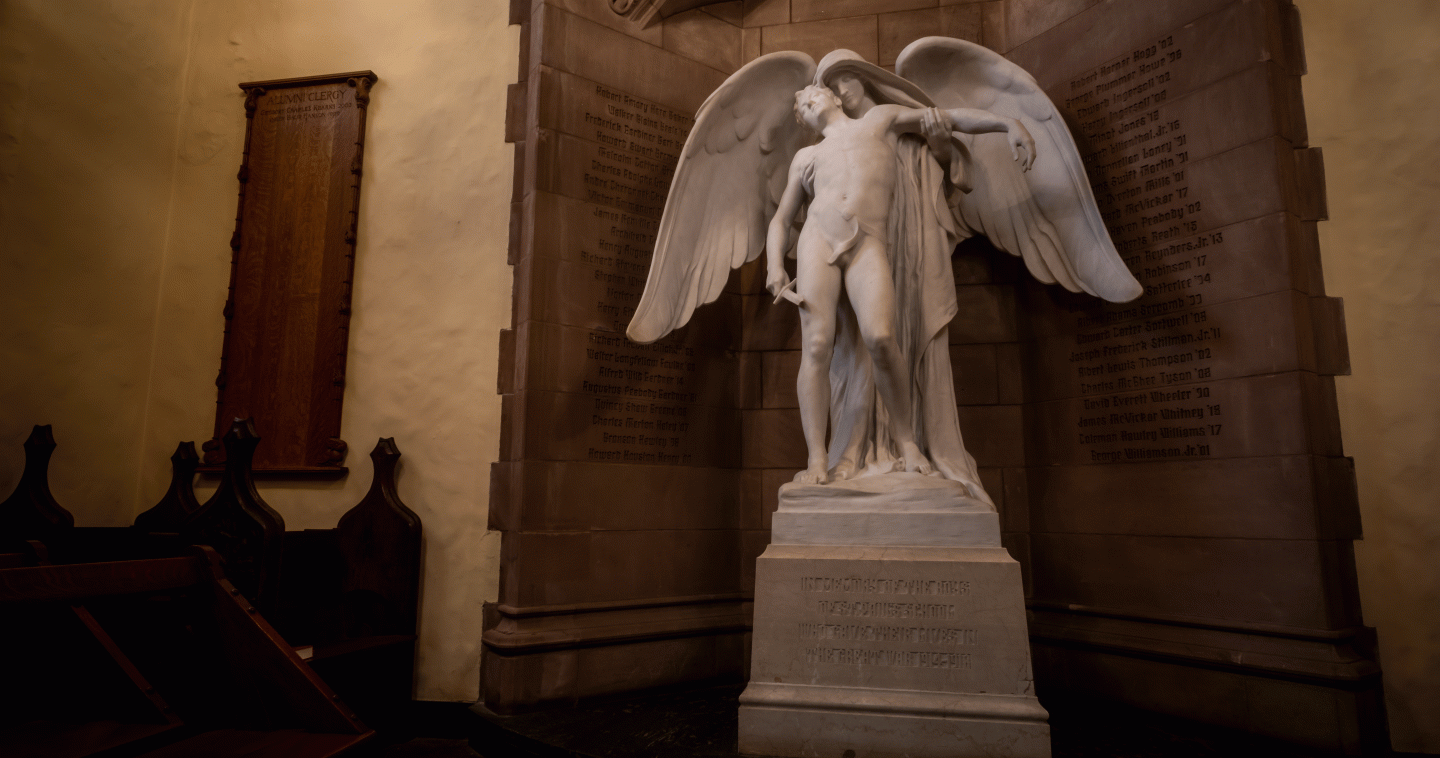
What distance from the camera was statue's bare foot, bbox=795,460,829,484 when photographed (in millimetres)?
3232

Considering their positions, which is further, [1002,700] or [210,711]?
[210,711]

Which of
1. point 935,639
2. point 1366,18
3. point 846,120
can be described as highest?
point 1366,18

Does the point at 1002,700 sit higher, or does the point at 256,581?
the point at 256,581

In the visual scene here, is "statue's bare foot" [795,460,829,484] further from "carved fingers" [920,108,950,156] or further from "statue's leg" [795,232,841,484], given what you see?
"carved fingers" [920,108,950,156]

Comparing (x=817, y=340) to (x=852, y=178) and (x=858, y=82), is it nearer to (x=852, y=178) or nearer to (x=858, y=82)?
(x=852, y=178)

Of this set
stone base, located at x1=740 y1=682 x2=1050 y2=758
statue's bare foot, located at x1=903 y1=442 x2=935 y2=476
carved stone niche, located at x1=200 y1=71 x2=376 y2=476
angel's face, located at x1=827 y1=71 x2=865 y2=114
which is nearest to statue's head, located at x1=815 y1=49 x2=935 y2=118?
angel's face, located at x1=827 y1=71 x2=865 y2=114

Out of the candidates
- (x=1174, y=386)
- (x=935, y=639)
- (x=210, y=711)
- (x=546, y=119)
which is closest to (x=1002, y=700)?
(x=935, y=639)

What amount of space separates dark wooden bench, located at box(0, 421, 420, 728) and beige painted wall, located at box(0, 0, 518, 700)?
140 millimetres

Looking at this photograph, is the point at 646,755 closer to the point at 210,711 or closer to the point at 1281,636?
the point at 210,711

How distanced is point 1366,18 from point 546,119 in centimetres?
392

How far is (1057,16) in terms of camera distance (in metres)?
4.44

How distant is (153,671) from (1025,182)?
4447mm

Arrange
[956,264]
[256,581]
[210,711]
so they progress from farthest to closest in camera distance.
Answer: [956,264] < [256,581] < [210,711]

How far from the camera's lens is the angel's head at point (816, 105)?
3.67 meters
